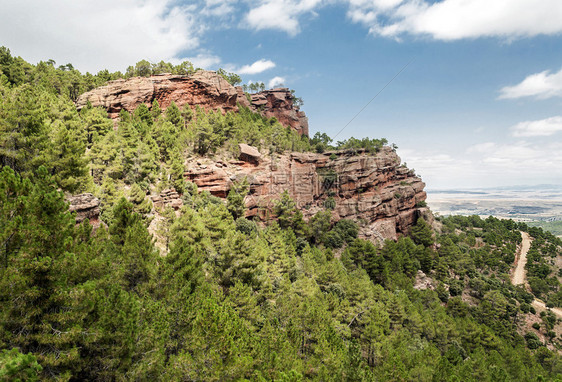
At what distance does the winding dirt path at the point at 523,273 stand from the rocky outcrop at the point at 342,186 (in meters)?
30.7

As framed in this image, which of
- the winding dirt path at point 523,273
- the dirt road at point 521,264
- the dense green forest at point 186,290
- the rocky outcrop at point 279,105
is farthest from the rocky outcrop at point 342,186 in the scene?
the rocky outcrop at point 279,105

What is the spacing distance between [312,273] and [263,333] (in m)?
19.6

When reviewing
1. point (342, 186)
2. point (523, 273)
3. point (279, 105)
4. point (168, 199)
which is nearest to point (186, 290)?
point (168, 199)

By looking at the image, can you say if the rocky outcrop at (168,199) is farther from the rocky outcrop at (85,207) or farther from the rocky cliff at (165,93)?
the rocky cliff at (165,93)

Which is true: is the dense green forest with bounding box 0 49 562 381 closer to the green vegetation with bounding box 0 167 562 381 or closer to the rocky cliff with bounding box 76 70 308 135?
the green vegetation with bounding box 0 167 562 381

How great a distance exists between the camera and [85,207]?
61.4 ft

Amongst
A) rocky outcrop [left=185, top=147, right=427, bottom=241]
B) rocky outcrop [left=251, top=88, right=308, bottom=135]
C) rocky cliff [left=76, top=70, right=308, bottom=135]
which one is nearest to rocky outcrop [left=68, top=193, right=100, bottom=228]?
rocky outcrop [left=185, top=147, right=427, bottom=241]

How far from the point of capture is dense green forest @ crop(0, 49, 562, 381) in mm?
8344

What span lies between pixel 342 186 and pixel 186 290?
2401 inches

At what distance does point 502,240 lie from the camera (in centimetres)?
8900

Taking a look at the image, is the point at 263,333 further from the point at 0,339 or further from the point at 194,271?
the point at 0,339

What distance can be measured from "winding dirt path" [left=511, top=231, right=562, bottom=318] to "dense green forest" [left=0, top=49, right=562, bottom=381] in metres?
3.05

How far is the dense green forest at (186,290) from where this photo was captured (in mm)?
8344

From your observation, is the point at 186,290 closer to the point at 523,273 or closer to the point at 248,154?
the point at 248,154
